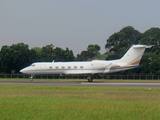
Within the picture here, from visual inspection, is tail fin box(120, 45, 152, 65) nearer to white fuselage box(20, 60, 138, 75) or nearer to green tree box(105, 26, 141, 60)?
white fuselage box(20, 60, 138, 75)

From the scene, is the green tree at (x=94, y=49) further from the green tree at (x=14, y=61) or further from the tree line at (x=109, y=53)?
the green tree at (x=14, y=61)

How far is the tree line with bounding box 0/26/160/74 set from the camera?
2703 inches

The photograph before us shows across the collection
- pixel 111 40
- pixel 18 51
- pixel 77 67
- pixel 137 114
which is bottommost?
pixel 137 114

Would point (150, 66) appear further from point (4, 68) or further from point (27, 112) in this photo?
point (27, 112)

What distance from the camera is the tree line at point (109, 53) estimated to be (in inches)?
2703

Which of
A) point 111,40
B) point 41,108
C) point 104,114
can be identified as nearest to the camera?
point 104,114

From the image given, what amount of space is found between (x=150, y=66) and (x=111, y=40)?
40.6 metres

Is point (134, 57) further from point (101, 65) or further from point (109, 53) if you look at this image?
point (109, 53)

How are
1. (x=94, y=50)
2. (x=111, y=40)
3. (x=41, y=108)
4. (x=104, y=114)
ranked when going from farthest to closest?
(x=94, y=50), (x=111, y=40), (x=41, y=108), (x=104, y=114)

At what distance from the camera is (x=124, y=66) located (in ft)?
146

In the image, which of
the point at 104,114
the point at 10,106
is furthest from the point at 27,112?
the point at 104,114

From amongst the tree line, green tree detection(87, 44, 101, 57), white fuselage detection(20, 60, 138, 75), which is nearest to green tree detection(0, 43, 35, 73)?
the tree line

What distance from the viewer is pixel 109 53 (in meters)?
91.2

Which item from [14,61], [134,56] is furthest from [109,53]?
[134,56]
